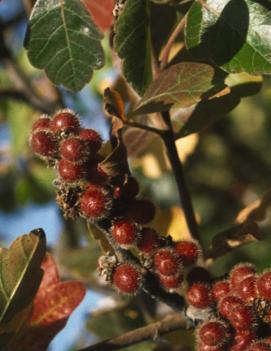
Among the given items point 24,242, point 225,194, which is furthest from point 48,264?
point 225,194

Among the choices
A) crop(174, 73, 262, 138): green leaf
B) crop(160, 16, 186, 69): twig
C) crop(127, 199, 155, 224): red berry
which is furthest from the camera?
crop(174, 73, 262, 138): green leaf

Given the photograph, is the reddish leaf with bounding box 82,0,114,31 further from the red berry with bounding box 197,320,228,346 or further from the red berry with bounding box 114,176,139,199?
the red berry with bounding box 197,320,228,346

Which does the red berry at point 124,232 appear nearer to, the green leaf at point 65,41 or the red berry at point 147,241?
the red berry at point 147,241

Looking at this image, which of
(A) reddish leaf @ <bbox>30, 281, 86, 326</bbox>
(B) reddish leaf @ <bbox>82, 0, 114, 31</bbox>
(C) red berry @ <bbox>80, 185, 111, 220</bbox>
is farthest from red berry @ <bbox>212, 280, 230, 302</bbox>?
(B) reddish leaf @ <bbox>82, 0, 114, 31</bbox>

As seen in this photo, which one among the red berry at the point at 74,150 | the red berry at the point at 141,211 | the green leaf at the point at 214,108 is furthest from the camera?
the green leaf at the point at 214,108

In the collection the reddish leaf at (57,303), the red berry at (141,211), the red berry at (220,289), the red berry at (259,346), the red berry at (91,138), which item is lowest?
the reddish leaf at (57,303)

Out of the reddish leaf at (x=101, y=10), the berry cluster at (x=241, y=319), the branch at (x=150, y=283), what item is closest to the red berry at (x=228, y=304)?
Answer: the berry cluster at (x=241, y=319)

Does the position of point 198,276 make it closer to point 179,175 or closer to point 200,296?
point 200,296

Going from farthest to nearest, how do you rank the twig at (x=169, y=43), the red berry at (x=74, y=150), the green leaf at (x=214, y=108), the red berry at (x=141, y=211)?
the green leaf at (x=214, y=108) < the twig at (x=169, y=43) < the red berry at (x=141, y=211) < the red berry at (x=74, y=150)
